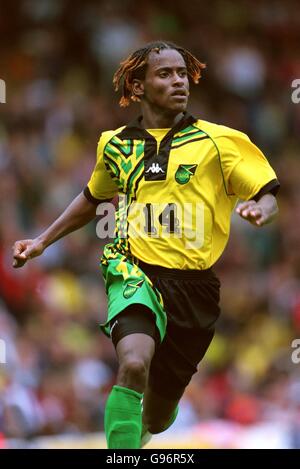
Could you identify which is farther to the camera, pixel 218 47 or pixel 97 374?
pixel 218 47

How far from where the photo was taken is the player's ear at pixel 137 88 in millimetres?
7160

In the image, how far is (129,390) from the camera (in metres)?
6.46

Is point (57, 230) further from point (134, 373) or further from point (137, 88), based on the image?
point (134, 373)

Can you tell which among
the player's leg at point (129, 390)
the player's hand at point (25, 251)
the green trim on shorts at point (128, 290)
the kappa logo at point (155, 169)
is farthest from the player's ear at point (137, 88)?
the player's leg at point (129, 390)

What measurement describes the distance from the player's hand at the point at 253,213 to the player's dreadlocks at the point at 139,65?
1.13m

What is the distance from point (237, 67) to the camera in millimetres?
16094

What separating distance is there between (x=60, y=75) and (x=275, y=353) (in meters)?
4.72

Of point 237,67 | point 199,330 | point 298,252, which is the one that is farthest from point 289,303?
point 199,330

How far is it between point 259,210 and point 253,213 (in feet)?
0.22

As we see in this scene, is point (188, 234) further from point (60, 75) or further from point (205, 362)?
point (60, 75)

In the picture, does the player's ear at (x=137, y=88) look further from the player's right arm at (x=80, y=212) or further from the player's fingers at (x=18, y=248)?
the player's fingers at (x=18, y=248)

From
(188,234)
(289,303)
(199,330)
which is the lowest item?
(199,330)

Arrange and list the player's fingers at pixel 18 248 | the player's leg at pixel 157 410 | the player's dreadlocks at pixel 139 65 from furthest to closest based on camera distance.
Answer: the player's leg at pixel 157 410 < the player's fingers at pixel 18 248 < the player's dreadlocks at pixel 139 65
